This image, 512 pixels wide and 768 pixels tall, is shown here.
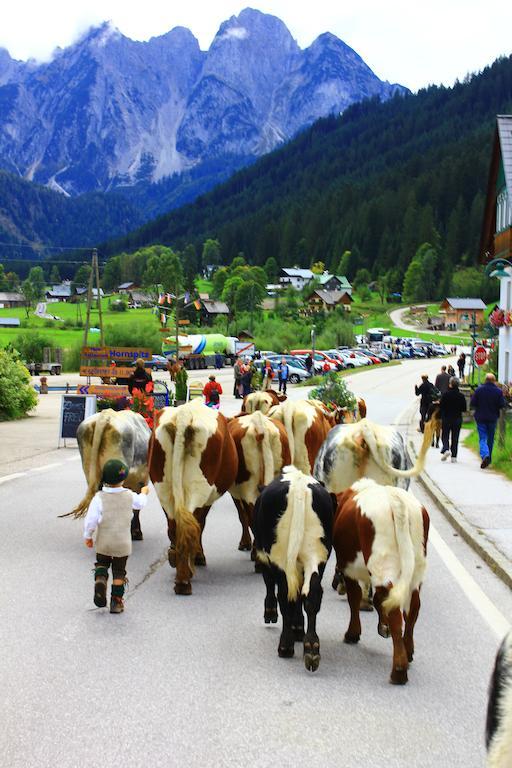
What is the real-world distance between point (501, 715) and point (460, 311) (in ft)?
450

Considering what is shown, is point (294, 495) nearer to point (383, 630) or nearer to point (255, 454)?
point (383, 630)

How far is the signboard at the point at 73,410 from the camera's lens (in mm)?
22344

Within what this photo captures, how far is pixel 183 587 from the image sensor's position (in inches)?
335

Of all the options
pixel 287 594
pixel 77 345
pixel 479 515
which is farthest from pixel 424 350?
pixel 287 594

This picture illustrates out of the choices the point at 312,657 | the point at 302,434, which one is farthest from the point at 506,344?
the point at 312,657

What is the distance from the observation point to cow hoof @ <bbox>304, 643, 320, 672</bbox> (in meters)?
6.34

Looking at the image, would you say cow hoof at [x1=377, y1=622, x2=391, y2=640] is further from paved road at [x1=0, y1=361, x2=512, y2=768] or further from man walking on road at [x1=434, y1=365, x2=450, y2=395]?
man walking on road at [x1=434, y1=365, x2=450, y2=395]

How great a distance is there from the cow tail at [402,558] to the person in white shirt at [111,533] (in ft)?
7.98

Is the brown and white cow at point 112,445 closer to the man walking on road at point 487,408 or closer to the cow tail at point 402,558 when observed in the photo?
the cow tail at point 402,558

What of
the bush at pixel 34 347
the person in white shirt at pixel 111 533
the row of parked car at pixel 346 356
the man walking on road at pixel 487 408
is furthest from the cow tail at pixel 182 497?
the bush at pixel 34 347

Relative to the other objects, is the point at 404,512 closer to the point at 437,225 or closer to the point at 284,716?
the point at 284,716

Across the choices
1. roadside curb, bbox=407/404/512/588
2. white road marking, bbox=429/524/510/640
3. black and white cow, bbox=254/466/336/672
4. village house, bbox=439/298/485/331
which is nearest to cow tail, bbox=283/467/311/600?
black and white cow, bbox=254/466/336/672

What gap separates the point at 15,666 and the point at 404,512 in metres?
2.84

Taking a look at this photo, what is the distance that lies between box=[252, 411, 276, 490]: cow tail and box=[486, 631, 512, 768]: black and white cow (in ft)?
22.3
